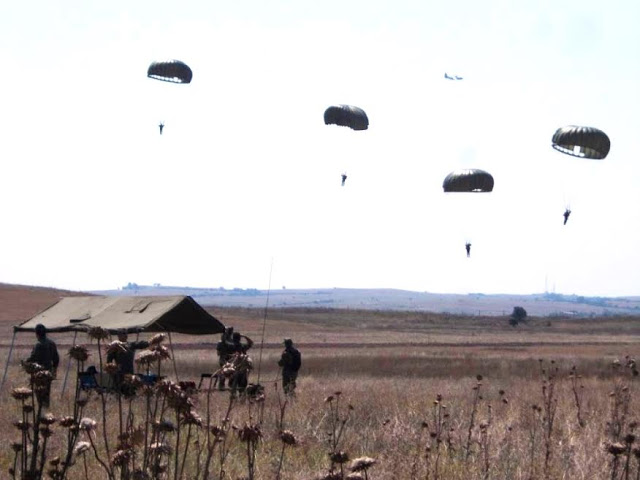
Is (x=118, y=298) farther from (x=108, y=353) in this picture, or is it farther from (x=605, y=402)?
(x=108, y=353)

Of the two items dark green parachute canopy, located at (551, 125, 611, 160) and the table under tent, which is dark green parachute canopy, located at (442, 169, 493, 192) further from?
the table under tent

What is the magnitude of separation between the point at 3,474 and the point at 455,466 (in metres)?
3.81

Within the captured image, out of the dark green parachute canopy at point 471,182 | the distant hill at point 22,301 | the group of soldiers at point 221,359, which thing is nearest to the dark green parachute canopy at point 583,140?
the dark green parachute canopy at point 471,182

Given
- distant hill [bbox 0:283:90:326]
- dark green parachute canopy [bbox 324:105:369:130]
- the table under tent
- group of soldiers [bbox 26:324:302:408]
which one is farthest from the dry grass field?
distant hill [bbox 0:283:90:326]

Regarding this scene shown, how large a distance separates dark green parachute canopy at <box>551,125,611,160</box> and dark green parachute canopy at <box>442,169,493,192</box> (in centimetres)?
225

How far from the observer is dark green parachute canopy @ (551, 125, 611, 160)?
24047 mm

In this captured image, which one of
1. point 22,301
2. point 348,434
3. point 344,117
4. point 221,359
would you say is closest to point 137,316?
point 221,359

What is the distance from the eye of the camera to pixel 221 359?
1434cm

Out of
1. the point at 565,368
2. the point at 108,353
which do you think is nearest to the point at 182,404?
the point at 108,353

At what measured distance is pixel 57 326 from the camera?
18.6 meters

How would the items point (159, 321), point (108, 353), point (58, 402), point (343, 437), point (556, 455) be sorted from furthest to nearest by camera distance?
point (159, 321) < point (58, 402) < point (343, 437) < point (556, 455) < point (108, 353)

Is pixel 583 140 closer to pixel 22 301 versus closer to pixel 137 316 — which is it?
pixel 137 316

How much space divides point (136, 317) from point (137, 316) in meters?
0.05

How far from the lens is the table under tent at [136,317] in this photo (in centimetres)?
1762
